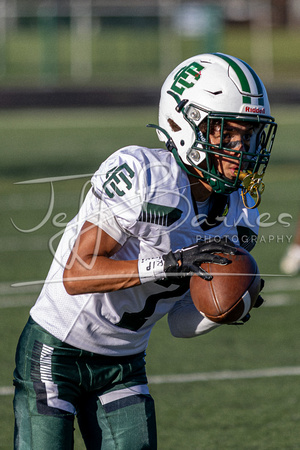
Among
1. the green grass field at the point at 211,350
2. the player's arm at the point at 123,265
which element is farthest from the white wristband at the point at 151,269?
the green grass field at the point at 211,350

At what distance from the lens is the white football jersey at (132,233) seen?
110 inches

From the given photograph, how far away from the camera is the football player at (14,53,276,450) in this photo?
2812 mm

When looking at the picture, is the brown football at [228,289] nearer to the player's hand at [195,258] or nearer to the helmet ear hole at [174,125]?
the player's hand at [195,258]

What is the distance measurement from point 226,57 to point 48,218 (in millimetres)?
7453

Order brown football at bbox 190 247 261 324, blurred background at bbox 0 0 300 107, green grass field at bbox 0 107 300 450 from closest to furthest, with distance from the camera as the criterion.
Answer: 1. brown football at bbox 190 247 261 324
2. green grass field at bbox 0 107 300 450
3. blurred background at bbox 0 0 300 107

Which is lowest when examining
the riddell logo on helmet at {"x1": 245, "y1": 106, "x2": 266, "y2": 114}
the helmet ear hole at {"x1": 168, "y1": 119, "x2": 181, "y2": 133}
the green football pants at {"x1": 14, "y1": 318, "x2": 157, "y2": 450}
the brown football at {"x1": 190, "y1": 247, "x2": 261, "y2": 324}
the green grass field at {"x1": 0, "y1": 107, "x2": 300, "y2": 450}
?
the green grass field at {"x1": 0, "y1": 107, "x2": 300, "y2": 450}

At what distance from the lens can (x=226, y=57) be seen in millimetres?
3039

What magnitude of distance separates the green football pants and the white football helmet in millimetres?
789

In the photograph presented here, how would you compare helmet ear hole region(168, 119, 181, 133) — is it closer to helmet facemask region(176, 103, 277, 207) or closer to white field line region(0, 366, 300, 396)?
helmet facemask region(176, 103, 277, 207)

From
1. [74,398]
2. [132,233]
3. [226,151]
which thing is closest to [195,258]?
[132,233]

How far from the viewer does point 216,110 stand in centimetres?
292

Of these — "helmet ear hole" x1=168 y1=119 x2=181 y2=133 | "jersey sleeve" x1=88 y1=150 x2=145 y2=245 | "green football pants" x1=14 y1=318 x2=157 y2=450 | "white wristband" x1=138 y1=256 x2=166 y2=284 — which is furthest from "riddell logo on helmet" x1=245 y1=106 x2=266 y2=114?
"green football pants" x1=14 y1=318 x2=157 y2=450

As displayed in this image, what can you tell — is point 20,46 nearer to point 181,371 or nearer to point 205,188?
point 181,371

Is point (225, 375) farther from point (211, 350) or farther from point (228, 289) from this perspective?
point (228, 289)
